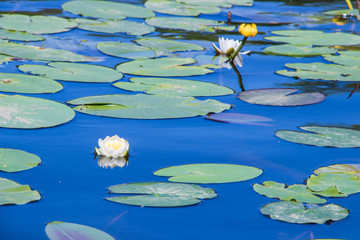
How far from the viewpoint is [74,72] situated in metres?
3.92

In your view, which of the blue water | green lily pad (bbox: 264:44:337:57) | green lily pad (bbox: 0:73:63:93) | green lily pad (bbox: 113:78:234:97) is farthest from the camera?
green lily pad (bbox: 264:44:337:57)

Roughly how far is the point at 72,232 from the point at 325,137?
1.54 metres

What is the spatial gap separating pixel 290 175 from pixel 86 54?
259 centimetres

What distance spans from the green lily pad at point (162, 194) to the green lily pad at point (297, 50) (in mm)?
2937

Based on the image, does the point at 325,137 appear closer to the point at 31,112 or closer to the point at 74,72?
the point at 31,112

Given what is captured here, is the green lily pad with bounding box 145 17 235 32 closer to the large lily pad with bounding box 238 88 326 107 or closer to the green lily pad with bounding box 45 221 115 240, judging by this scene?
the large lily pad with bounding box 238 88 326 107

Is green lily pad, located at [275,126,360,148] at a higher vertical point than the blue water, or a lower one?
higher

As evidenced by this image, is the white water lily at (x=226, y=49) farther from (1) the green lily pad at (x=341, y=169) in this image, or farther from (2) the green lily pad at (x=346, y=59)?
(1) the green lily pad at (x=341, y=169)

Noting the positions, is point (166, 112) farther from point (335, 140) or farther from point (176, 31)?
point (176, 31)

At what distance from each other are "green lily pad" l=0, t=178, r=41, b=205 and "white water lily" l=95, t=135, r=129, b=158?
1.54ft

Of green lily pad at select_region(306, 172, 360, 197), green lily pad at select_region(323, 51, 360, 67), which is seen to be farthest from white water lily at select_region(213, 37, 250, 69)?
green lily pad at select_region(306, 172, 360, 197)

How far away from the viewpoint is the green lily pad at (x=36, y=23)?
5.28 metres

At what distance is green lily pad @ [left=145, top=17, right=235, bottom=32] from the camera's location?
5898mm

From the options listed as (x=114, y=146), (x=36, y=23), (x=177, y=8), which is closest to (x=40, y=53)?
(x=36, y=23)
